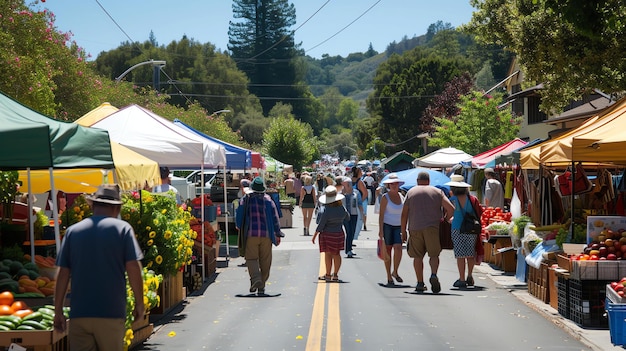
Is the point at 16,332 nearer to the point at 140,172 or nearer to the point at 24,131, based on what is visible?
the point at 24,131

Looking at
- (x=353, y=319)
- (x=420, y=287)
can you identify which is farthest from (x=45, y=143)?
(x=420, y=287)

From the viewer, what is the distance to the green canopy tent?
329 inches

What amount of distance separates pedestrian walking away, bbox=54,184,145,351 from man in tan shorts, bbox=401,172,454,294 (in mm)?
8629

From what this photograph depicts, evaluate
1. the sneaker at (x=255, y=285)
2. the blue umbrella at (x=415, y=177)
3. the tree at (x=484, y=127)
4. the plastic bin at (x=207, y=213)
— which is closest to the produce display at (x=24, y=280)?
the sneaker at (x=255, y=285)

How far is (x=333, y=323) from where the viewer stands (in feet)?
39.8

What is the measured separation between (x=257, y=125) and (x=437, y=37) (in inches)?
3150

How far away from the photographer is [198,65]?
112 meters

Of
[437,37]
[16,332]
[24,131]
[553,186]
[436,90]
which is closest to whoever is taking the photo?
[16,332]

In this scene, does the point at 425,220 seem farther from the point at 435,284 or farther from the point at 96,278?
the point at 96,278

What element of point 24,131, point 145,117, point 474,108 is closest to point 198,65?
point 474,108

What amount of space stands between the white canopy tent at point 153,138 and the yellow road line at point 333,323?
3.22 meters

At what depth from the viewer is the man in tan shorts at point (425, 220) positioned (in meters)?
15.4

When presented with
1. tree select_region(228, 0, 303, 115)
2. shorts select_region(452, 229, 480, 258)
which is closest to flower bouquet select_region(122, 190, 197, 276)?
shorts select_region(452, 229, 480, 258)

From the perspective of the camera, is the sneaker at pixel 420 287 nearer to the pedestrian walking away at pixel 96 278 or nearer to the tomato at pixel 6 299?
the tomato at pixel 6 299
